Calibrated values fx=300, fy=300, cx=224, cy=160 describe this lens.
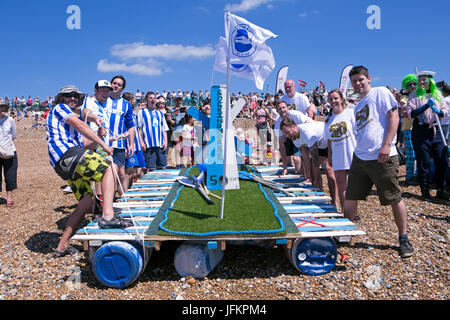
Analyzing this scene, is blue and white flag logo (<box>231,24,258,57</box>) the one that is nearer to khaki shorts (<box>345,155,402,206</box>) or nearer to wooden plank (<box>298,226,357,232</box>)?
khaki shorts (<box>345,155,402,206</box>)

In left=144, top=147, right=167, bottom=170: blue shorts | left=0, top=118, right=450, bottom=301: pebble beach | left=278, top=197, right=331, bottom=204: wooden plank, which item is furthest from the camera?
left=144, top=147, right=167, bottom=170: blue shorts

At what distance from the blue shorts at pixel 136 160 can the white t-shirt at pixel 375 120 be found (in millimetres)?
3992

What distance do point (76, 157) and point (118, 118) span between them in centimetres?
179

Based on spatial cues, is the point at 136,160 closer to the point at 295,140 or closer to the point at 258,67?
the point at 295,140

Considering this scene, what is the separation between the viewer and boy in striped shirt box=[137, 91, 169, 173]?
6.29m

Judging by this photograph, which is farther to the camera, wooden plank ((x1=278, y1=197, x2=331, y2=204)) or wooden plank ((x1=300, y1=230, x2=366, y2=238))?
wooden plank ((x1=278, y1=197, x2=331, y2=204))

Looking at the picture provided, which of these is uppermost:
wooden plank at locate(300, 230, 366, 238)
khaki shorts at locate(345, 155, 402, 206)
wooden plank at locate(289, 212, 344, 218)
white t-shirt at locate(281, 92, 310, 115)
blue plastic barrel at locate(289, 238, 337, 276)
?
white t-shirt at locate(281, 92, 310, 115)

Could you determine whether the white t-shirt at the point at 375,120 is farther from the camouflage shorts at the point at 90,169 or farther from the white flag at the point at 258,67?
the camouflage shorts at the point at 90,169

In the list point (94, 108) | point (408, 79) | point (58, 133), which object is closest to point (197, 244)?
point (58, 133)

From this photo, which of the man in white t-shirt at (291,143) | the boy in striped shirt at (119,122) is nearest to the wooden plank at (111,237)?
the boy in striped shirt at (119,122)

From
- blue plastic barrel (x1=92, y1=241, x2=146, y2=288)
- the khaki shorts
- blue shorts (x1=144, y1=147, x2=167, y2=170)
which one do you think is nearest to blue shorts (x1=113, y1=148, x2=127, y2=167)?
blue shorts (x1=144, y1=147, x2=167, y2=170)

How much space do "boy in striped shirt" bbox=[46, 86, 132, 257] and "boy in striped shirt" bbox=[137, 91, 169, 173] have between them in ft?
8.78

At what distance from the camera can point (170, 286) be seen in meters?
3.15

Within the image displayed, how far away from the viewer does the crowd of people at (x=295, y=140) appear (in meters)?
3.39
